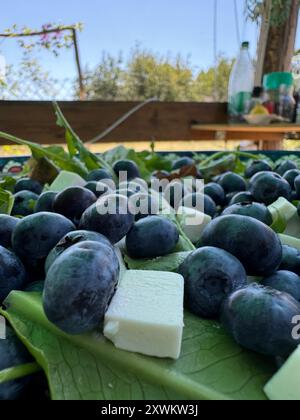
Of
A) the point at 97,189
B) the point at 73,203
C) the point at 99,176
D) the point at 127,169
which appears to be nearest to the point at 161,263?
the point at 73,203

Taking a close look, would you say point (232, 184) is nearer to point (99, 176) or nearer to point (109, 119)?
point (99, 176)

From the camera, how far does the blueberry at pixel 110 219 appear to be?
1.21 ft

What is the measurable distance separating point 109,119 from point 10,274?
5.15 ft

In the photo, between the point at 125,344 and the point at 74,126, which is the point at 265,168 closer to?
the point at 125,344

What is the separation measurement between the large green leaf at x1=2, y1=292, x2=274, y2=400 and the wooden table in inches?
70.4

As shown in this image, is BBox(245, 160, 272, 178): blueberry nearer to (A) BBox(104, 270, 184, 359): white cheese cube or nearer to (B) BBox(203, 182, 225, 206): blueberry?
(B) BBox(203, 182, 225, 206): blueberry

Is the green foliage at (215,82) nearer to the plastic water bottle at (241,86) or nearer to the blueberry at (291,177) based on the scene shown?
the plastic water bottle at (241,86)

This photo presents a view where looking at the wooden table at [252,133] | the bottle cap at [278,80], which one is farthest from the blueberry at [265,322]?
the bottle cap at [278,80]

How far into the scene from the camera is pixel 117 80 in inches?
167

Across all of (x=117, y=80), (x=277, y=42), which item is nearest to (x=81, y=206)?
(x=277, y=42)

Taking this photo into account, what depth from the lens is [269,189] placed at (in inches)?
24.1

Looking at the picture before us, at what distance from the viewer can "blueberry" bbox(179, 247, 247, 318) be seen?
31 centimetres

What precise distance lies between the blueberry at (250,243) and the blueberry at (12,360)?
7.0 inches
